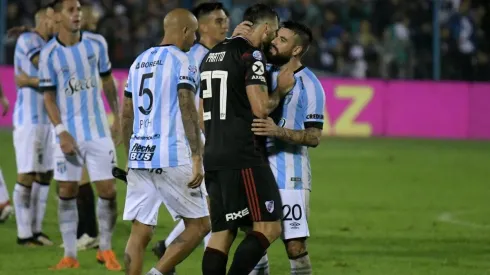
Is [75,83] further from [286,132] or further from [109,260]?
[286,132]

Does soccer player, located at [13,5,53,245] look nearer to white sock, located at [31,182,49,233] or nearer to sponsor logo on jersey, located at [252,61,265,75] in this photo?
white sock, located at [31,182,49,233]

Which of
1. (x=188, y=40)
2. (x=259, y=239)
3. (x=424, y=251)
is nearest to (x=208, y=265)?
(x=259, y=239)

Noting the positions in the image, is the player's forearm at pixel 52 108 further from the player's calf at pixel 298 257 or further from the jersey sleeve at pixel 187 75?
the player's calf at pixel 298 257

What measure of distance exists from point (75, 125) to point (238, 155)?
2.72 m

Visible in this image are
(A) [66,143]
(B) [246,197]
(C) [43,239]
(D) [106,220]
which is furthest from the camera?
(C) [43,239]

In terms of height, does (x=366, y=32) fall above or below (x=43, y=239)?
above

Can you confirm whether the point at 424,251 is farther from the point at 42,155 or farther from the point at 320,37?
the point at 320,37

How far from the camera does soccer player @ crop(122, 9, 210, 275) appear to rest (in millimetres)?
7727

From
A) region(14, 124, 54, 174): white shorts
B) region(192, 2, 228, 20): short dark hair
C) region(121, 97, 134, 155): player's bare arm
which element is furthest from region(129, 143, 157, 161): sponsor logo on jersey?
region(14, 124, 54, 174): white shorts

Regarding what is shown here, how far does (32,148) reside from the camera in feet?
37.1

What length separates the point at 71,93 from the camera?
9703 mm

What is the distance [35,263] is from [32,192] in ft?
5.32

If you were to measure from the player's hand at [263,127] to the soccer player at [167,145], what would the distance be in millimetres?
522

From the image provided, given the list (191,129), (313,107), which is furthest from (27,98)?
(313,107)
